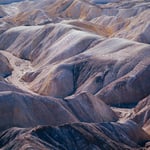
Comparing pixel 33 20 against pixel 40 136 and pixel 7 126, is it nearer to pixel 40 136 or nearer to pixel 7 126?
pixel 7 126

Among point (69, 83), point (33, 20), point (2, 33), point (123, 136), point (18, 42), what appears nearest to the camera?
point (123, 136)

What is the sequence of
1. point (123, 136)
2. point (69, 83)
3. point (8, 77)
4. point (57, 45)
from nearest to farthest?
point (123, 136)
point (69, 83)
point (8, 77)
point (57, 45)

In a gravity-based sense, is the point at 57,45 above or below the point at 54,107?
below

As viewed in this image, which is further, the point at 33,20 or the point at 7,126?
the point at 33,20

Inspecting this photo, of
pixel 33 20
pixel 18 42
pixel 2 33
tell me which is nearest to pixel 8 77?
pixel 18 42

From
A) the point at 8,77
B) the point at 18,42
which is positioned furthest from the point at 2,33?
the point at 8,77

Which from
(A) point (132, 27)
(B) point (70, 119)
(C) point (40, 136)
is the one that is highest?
(C) point (40, 136)

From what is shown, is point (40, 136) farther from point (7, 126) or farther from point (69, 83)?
point (69, 83)
